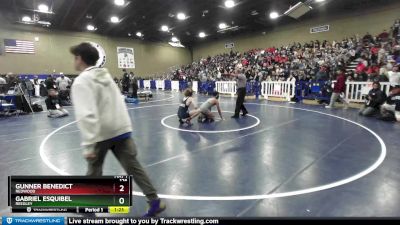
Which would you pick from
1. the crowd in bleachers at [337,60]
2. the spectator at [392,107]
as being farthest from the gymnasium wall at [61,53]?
the spectator at [392,107]

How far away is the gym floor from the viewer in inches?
117

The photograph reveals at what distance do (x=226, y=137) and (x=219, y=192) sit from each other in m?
2.89

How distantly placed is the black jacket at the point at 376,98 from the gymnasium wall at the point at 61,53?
26.7 meters

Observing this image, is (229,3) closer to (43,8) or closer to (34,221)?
(43,8)

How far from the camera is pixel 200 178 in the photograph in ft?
12.4

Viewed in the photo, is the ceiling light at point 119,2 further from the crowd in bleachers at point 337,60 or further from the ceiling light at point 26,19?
the ceiling light at point 26,19

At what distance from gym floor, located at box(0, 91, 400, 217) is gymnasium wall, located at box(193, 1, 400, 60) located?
15169 mm

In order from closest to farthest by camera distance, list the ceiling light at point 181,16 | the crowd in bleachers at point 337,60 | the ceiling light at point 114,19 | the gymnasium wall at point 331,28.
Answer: the crowd in bleachers at point 337,60 < the gymnasium wall at point 331,28 < the ceiling light at point 181,16 < the ceiling light at point 114,19

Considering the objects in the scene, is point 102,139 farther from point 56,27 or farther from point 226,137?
point 56,27

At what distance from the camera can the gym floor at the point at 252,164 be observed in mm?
2967

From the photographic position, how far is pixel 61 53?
87.2 feet

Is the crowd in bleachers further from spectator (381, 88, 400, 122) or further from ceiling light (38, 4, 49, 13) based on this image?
ceiling light (38, 4, 49, 13)

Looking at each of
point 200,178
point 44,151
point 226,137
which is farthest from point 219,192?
point 44,151
